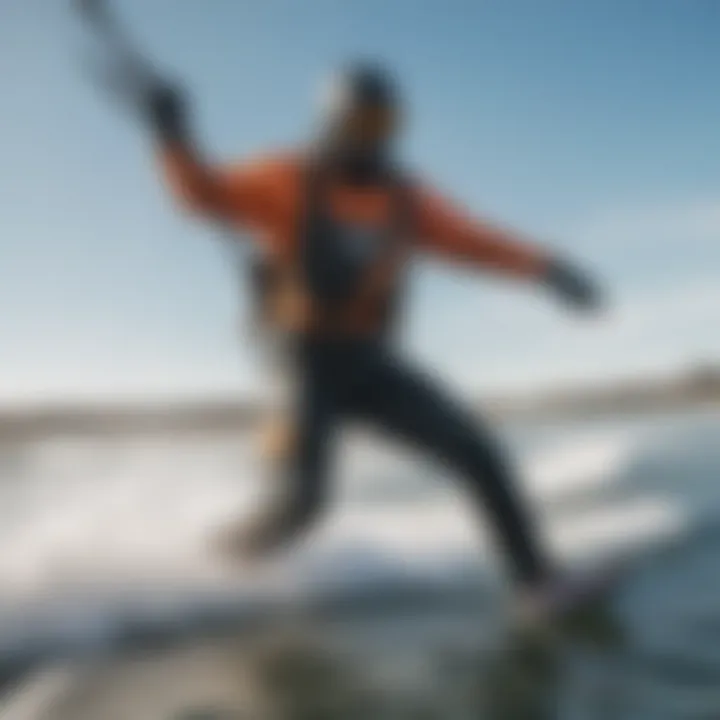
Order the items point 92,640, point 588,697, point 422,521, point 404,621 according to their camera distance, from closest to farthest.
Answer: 1. point 588,697
2. point 92,640
3. point 404,621
4. point 422,521

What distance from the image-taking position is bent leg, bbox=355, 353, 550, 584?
3365mm

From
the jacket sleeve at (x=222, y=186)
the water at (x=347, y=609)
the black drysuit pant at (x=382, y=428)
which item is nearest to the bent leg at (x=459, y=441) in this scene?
the black drysuit pant at (x=382, y=428)

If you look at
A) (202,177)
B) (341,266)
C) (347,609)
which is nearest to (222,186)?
(202,177)

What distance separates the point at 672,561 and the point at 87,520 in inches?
76.1

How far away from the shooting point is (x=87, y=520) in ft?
12.8

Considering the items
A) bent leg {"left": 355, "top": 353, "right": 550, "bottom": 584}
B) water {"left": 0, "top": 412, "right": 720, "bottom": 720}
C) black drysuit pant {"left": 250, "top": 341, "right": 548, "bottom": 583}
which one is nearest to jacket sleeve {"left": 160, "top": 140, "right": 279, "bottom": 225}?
black drysuit pant {"left": 250, "top": 341, "right": 548, "bottom": 583}

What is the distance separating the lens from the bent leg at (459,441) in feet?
11.0

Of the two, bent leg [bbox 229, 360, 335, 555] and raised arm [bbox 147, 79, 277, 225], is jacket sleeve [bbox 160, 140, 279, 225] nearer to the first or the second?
raised arm [bbox 147, 79, 277, 225]

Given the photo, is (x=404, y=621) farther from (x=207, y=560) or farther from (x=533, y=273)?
(x=533, y=273)

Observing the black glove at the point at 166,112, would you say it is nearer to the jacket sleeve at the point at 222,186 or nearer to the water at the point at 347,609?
the jacket sleeve at the point at 222,186

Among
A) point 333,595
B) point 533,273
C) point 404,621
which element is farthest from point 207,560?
point 533,273

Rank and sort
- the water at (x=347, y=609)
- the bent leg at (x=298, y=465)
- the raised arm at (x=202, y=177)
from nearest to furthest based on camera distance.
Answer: the water at (x=347, y=609), the raised arm at (x=202, y=177), the bent leg at (x=298, y=465)

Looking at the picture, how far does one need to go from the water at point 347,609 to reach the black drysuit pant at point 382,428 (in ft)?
0.41

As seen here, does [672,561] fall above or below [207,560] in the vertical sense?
below
